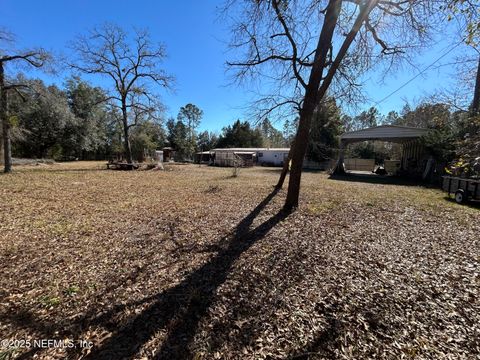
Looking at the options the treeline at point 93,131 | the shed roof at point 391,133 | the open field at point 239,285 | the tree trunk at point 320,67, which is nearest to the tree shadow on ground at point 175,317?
the open field at point 239,285

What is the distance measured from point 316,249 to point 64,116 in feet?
110

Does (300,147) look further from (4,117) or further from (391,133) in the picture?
(4,117)

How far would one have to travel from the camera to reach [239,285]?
9.57 feet

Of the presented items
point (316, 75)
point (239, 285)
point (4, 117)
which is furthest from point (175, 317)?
point (4, 117)

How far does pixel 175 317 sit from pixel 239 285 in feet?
2.92

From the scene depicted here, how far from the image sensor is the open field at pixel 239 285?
204 centimetres

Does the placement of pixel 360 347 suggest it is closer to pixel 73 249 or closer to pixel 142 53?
pixel 73 249

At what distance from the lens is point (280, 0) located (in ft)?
19.3

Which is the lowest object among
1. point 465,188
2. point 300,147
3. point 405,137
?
point 465,188

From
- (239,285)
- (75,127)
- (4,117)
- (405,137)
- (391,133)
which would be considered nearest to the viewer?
(239,285)

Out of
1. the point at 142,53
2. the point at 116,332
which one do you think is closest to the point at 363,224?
the point at 116,332

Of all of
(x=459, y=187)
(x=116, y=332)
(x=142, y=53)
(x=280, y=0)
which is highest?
(x=142, y=53)

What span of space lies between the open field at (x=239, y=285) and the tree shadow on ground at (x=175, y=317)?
1cm

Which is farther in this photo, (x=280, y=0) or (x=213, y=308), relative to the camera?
(x=280, y=0)
